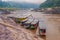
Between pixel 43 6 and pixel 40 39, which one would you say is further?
pixel 43 6

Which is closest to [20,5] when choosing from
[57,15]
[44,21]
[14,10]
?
[14,10]

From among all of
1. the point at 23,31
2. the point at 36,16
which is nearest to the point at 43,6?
the point at 36,16

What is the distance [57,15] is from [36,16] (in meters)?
0.43

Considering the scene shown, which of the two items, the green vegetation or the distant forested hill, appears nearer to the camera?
the distant forested hill

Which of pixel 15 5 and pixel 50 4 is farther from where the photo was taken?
pixel 50 4

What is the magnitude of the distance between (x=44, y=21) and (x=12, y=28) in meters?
0.65

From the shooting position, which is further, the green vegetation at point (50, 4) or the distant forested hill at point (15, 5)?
the green vegetation at point (50, 4)

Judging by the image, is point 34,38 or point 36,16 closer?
point 34,38

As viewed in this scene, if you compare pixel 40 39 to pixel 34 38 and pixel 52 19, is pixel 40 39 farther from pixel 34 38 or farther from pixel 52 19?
pixel 52 19

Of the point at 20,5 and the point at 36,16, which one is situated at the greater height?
the point at 20,5

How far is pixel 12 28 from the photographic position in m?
2.94

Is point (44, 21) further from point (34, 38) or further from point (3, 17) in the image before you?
point (3, 17)

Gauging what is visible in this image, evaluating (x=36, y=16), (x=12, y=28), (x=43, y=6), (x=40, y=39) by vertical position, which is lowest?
(x=40, y=39)

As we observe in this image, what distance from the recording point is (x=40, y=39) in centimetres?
286
